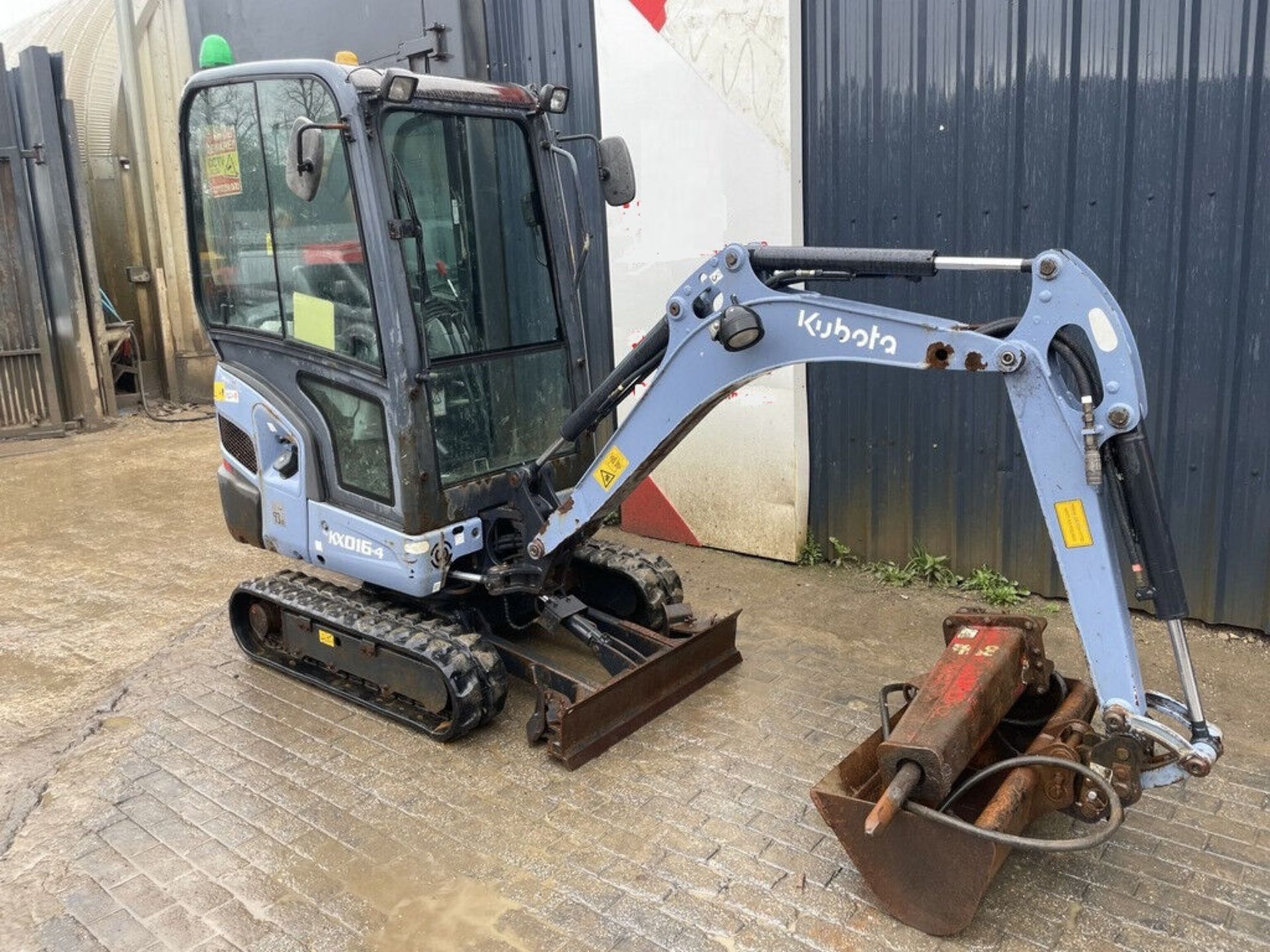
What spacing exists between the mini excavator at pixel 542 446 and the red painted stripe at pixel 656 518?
155 centimetres

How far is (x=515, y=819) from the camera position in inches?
150

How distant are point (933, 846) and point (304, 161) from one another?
3.13 m

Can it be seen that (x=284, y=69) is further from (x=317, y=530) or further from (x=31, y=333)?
(x=31, y=333)

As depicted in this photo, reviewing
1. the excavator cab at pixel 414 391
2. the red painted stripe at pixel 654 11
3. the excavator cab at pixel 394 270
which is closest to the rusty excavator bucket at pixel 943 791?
the excavator cab at pixel 414 391

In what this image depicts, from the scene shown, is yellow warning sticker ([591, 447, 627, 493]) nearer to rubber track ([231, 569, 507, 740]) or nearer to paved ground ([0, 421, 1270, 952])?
rubber track ([231, 569, 507, 740])

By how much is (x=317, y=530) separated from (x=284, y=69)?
1944 millimetres

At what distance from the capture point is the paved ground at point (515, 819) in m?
3.21

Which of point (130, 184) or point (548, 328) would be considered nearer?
point (548, 328)

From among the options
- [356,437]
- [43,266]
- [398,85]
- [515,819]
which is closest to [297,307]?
[356,437]

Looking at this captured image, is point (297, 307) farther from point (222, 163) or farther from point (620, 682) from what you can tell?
point (620, 682)

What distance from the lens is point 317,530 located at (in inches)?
186

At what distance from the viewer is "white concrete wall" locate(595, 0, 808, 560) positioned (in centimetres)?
598

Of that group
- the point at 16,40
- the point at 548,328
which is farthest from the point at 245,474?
the point at 16,40

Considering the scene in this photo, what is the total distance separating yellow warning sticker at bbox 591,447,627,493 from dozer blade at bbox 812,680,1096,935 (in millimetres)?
1487
